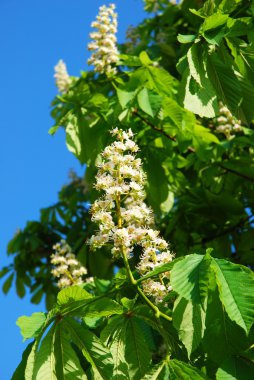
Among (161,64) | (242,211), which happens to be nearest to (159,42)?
(161,64)

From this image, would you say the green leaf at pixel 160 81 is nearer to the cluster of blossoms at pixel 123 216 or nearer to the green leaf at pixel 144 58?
the green leaf at pixel 144 58

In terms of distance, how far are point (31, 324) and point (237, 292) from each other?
0.61 metres

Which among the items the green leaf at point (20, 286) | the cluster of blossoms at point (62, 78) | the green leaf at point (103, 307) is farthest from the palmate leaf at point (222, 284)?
the cluster of blossoms at point (62, 78)

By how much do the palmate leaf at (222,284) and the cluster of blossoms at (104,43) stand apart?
1986 millimetres

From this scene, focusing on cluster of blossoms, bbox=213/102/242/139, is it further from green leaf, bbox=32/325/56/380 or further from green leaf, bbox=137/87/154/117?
green leaf, bbox=32/325/56/380

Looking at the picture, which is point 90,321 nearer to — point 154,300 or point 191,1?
point 154,300

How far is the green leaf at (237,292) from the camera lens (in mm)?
1262

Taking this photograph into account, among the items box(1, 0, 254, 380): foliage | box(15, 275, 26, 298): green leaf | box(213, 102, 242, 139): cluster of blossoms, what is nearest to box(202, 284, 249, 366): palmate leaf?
box(1, 0, 254, 380): foliage

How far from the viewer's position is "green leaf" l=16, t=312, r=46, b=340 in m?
1.55

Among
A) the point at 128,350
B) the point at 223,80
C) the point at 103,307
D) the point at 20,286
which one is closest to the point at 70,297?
the point at 103,307

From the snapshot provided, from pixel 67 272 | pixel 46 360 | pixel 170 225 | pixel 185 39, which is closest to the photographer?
pixel 46 360

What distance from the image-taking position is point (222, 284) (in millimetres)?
1309

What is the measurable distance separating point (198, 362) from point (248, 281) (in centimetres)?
49

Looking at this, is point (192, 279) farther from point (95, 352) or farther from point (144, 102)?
point (144, 102)
